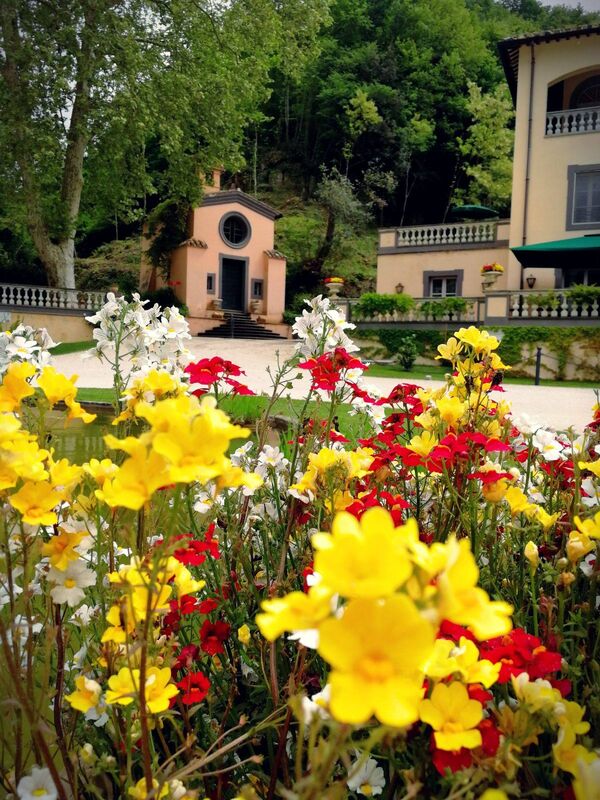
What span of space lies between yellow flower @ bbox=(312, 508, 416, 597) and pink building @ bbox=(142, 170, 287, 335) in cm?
1837

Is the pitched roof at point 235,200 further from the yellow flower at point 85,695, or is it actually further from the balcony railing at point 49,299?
the yellow flower at point 85,695

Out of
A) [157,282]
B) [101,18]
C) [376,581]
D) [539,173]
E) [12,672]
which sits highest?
[101,18]

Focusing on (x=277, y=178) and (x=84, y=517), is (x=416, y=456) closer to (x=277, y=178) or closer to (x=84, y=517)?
(x=84, y=517)

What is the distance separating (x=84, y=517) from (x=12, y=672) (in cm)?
41

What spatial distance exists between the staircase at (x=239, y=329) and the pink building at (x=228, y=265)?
0.10m

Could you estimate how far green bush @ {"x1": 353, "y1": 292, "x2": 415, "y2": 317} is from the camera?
14.9 metres

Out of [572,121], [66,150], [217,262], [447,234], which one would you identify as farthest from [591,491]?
[217,262]

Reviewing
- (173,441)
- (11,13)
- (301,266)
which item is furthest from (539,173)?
(173,441)

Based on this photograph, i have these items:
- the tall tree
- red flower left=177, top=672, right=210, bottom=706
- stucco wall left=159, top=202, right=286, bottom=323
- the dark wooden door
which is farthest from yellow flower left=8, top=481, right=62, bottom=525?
the dark wooden door

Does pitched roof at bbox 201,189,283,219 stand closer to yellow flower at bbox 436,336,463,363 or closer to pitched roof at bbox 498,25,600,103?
pitched roof at bbox 498,25,600,103

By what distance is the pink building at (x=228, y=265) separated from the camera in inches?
752

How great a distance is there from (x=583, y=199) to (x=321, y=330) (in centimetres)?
1617

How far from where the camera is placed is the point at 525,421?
1.72 metres

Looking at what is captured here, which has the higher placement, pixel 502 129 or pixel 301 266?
pixel 502 129
